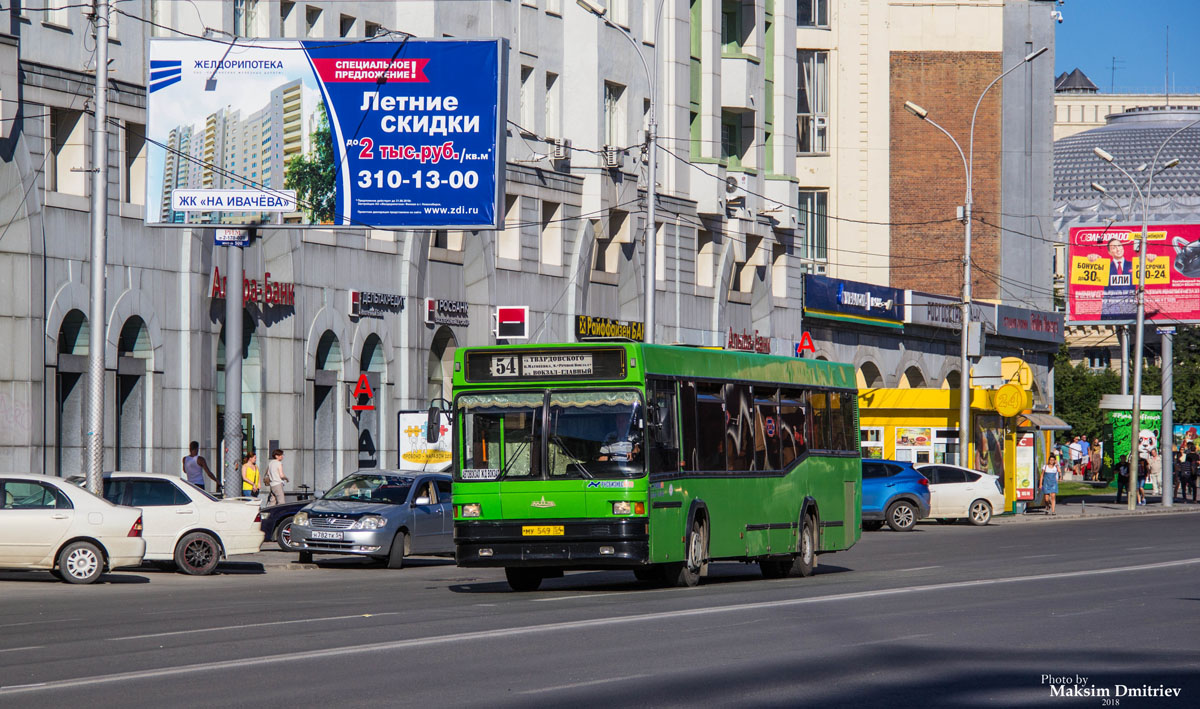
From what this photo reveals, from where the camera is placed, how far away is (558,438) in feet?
63.7

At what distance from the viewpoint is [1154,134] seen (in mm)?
161750

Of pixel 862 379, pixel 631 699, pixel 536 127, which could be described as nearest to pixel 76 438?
pixel 536 127

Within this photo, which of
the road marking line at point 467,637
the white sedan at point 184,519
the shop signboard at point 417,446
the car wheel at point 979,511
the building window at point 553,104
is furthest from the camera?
the building window at point 553,104

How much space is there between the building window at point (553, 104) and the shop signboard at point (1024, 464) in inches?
593

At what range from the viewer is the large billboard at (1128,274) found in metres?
63.0

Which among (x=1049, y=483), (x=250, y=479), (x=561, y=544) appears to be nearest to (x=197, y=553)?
(x=561, y=544)

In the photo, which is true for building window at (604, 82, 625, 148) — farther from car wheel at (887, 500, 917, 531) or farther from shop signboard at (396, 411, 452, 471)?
shop signboard at (396, 411, 452, 471)

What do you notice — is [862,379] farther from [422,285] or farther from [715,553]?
[715,553]

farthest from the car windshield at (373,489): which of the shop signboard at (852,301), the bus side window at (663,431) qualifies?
the shop signboard at (852,301)

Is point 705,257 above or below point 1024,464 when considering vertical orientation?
above

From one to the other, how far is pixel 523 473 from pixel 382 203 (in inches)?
468

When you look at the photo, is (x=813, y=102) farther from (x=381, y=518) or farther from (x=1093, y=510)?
(x=381, y=518)

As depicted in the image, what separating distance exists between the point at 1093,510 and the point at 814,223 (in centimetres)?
2566

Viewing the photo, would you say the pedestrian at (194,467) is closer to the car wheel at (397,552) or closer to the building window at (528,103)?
the car wheel at (397,552)
